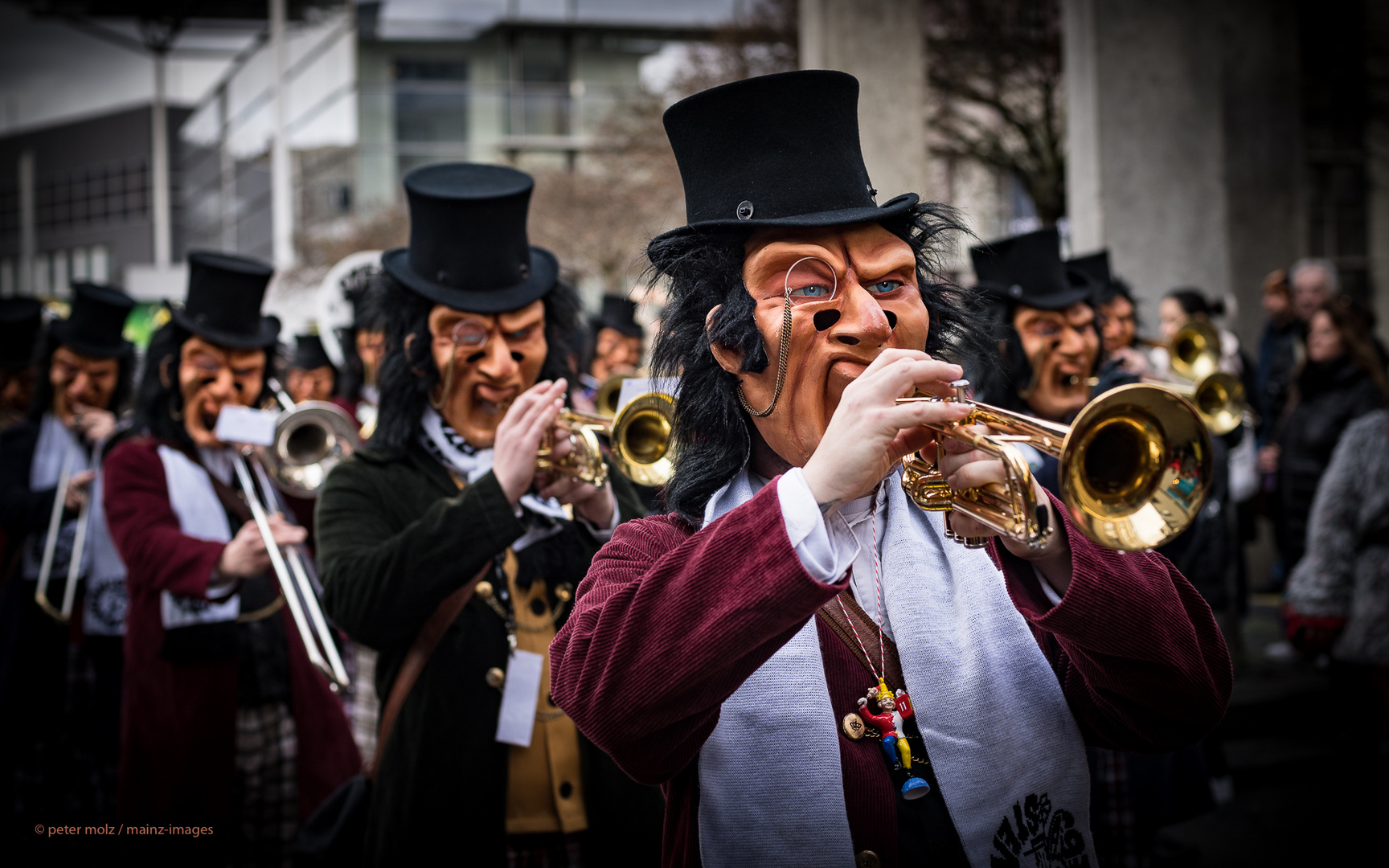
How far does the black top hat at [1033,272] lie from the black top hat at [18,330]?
5.97 meters

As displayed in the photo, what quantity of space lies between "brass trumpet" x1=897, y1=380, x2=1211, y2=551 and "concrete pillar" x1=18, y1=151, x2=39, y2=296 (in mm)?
44792

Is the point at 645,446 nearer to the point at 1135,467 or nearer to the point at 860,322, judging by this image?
the point at 860,322

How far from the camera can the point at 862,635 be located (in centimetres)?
203

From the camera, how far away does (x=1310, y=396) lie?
7301 mm

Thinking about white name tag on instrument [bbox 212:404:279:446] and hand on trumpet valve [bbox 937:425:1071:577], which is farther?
white name tag on instrument [bbox 212:404:279:446]

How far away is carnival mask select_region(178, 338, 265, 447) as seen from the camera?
14.8ft

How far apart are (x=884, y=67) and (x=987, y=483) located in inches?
276

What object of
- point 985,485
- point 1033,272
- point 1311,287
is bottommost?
point 985,485

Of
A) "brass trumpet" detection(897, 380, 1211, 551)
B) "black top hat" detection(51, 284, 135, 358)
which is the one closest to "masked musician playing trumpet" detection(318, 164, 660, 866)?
"brass trumpet" detection(897, 380, 1211, 551)

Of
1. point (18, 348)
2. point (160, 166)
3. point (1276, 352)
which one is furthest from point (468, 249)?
point (160, 166)

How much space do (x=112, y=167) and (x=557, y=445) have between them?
49172 millimetres

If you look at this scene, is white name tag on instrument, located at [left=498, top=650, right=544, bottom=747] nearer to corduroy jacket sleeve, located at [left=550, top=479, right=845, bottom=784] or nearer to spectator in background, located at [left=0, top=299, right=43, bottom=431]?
corduroy jacket sleeve, located at [left=550, top=479, right=845, bottom=784]

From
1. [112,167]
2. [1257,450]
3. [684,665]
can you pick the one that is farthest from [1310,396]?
[112,167]

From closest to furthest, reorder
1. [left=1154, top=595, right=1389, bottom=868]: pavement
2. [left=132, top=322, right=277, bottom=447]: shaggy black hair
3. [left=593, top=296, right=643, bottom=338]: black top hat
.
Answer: [left=132, top=322, right=277, bottom=447]: shaggy black hair
[left=1154, top=595, right=1389, bottom=868]: pavement
[left=593, top=296, right=643, bottom=338]: black top hat
